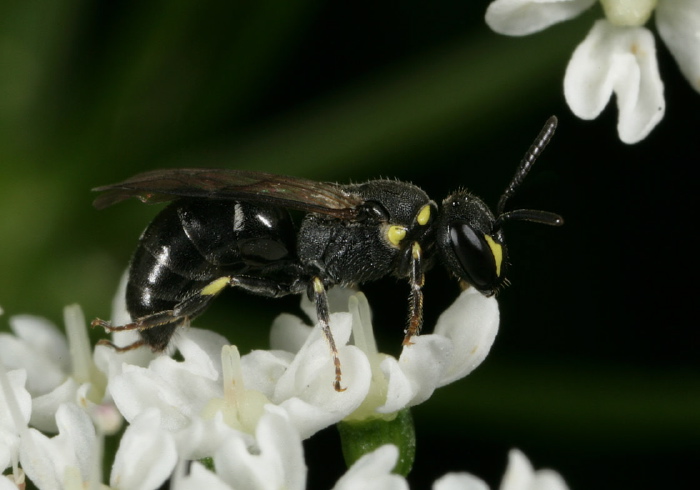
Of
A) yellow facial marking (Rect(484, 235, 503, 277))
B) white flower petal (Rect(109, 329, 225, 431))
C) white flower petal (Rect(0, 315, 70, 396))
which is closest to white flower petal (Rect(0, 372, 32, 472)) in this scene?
white flower petal (Rect(109, 329, 225, 431))

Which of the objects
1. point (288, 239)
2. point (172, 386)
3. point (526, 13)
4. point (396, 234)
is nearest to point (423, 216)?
point (396, 234)

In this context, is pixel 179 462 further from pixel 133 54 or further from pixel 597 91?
pixel 133 54

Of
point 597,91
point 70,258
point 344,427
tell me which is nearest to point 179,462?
point 344,427

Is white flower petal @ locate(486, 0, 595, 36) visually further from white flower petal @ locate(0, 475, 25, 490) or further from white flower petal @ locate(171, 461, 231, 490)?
white flower petal @ locate(0, 475, 25, 490)

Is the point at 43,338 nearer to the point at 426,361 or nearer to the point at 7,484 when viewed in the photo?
the point at 7,484

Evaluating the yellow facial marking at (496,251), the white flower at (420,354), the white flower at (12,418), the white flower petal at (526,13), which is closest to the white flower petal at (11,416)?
the white flower at (12,418)

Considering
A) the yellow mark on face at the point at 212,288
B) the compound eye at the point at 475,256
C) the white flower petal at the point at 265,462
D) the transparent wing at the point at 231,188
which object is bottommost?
the white flower petal at the point at 265,462

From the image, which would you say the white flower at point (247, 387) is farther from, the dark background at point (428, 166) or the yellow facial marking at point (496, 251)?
the dark background at point (428, 166)

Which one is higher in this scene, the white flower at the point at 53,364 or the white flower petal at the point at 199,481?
the white flower at the point at 53,364
